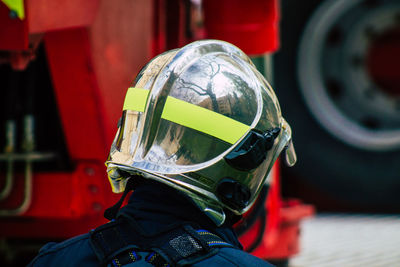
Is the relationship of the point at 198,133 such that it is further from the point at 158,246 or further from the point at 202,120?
the point at 158,246

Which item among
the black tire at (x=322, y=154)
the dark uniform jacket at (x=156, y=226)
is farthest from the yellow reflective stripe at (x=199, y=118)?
the black tire at (x=322, y=154)

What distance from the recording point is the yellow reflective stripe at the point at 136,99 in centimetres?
138

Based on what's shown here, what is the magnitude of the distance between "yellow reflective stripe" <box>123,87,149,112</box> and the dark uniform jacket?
0.56 feet

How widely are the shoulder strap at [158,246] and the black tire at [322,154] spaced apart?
2.70 meters

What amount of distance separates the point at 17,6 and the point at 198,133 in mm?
573

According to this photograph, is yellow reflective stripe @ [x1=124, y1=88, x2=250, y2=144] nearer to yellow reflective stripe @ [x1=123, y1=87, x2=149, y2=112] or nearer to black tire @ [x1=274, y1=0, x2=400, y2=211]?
yellow reflective stripe @ [x1=123, y1=87, x2=149, y2=112]

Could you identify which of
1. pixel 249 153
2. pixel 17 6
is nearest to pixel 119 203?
pixel 249 153

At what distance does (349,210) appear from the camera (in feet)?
13.2

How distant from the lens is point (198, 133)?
4.36 feet

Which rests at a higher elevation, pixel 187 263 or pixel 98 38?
pixel 98 38

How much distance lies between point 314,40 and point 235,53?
7.89 feet

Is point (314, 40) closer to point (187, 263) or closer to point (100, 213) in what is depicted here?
point (100, 213)

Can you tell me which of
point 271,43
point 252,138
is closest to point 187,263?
point 252,138

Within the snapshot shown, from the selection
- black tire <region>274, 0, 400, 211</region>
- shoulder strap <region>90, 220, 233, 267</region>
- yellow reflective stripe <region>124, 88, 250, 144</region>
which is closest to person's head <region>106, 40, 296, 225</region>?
yellow reflective stripe <region>124, 88, 250, 144</region>
